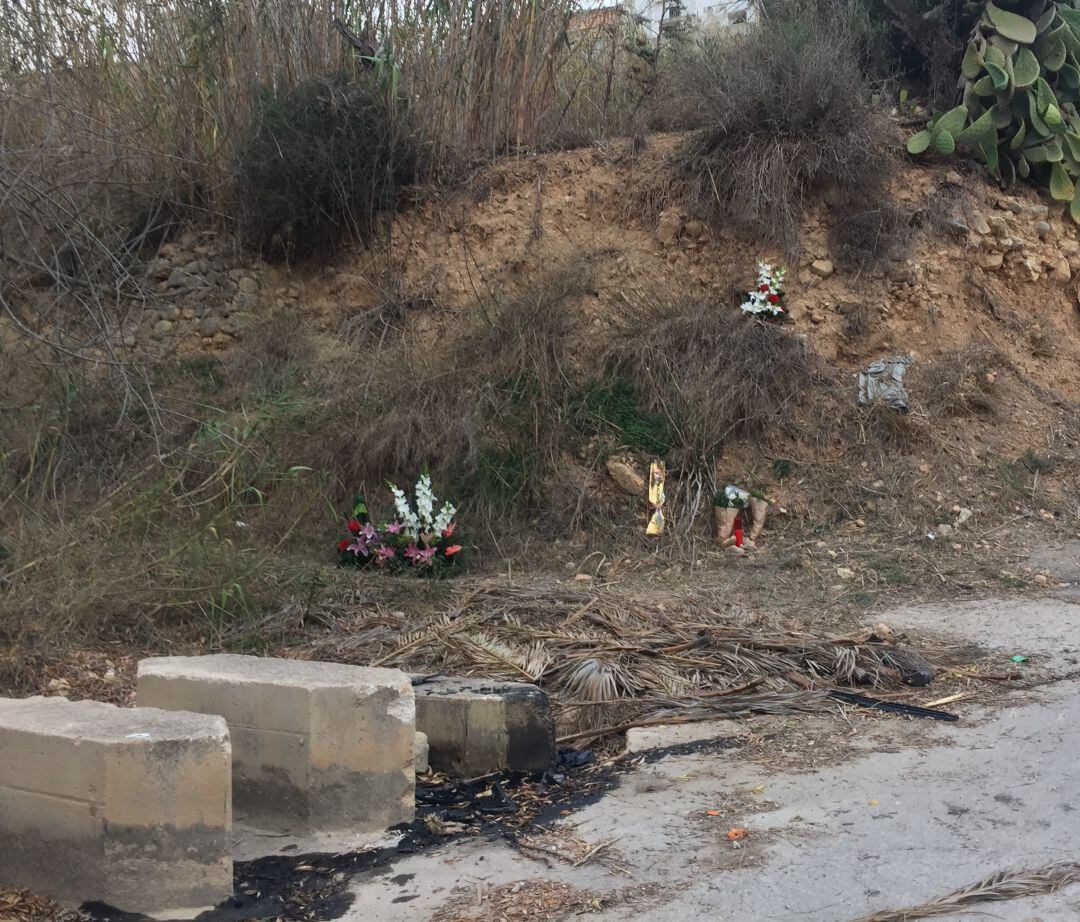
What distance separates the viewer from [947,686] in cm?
545

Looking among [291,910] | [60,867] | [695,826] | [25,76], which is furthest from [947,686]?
[25,76]

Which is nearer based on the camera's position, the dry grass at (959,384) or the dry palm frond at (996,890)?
the dry palm frond at (996,890)

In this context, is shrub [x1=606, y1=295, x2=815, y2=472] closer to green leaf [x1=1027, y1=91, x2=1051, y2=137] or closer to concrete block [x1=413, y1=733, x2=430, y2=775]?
green leaf [x1=1027, y1=91, x2=1051, y2=137]

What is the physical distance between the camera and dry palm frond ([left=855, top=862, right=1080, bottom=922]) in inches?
125

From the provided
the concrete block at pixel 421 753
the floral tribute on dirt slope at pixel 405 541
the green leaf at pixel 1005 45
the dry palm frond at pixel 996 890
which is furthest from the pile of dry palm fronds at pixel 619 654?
the green leaf at pixel 1005 45

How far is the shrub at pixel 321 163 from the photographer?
1030 cm

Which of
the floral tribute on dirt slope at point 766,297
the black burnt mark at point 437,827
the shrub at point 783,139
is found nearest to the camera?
the black burnt mark at point 437,827

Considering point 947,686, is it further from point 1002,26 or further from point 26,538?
point 1002,26

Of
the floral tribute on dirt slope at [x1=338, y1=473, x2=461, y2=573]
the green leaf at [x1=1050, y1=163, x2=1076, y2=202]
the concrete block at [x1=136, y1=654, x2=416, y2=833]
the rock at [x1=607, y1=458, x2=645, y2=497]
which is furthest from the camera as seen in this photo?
the green leaf at [x1=1050, y1=163, x2=1076, y2=202]

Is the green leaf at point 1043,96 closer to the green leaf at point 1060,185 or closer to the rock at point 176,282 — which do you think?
the green leaf at point 1060,185

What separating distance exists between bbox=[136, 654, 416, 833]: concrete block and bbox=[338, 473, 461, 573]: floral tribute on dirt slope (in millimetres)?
3334

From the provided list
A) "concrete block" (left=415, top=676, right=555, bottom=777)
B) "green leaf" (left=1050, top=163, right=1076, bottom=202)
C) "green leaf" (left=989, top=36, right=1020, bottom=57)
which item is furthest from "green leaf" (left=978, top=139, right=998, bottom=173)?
"concrete block" (left=415, top=676, right=555, bottom=777)

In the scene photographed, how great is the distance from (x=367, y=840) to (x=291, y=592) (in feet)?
8.82

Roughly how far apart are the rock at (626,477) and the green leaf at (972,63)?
507cm
